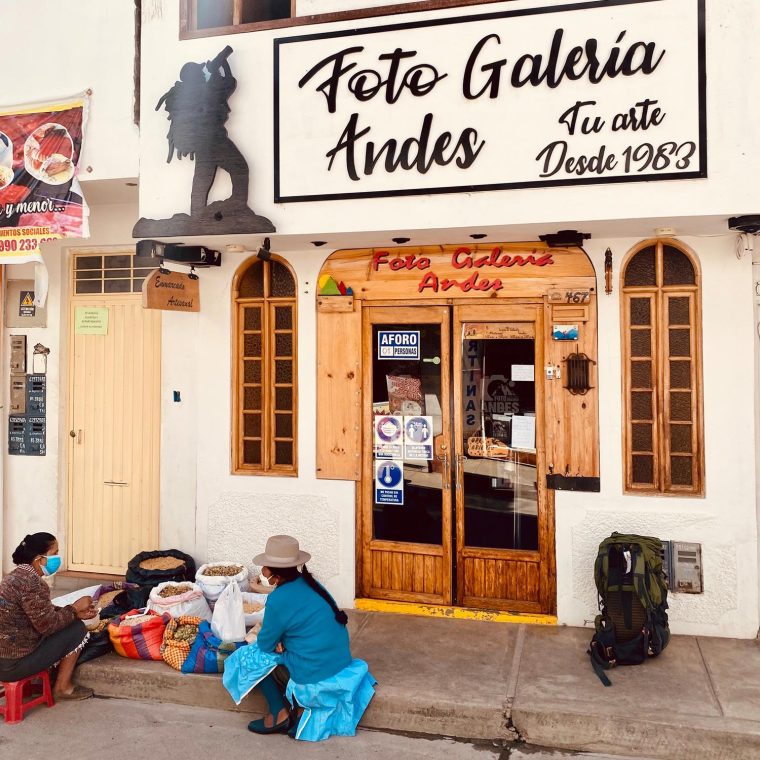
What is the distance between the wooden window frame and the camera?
5719mm

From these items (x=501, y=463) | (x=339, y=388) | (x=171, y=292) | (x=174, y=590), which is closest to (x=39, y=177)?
(x=171, y=292)

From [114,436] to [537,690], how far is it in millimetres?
4967

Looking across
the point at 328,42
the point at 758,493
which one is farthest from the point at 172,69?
the point at 758,493

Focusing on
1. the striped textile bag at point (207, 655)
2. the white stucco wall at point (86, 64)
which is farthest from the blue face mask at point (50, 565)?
the white stucco wall at point (86, 64)

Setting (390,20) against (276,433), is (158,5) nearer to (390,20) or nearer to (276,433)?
(390,20)

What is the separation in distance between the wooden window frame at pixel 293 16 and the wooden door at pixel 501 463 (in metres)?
2.45

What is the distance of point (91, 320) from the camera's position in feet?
25.4

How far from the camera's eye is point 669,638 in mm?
5680

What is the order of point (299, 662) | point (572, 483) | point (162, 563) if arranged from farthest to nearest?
point (162, 563) < point (572, 483) < point (299, 662)

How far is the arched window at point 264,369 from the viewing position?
273 inches

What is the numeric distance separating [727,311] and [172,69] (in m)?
5.13

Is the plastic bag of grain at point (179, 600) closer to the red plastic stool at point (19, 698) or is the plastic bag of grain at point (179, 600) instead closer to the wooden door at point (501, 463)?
the red plastic stool at point (19, 698)

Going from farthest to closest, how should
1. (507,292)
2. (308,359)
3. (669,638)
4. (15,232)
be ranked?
(15,232)
(308,359)
(507,292)
(669,638)

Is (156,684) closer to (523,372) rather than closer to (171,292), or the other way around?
(171,292)
